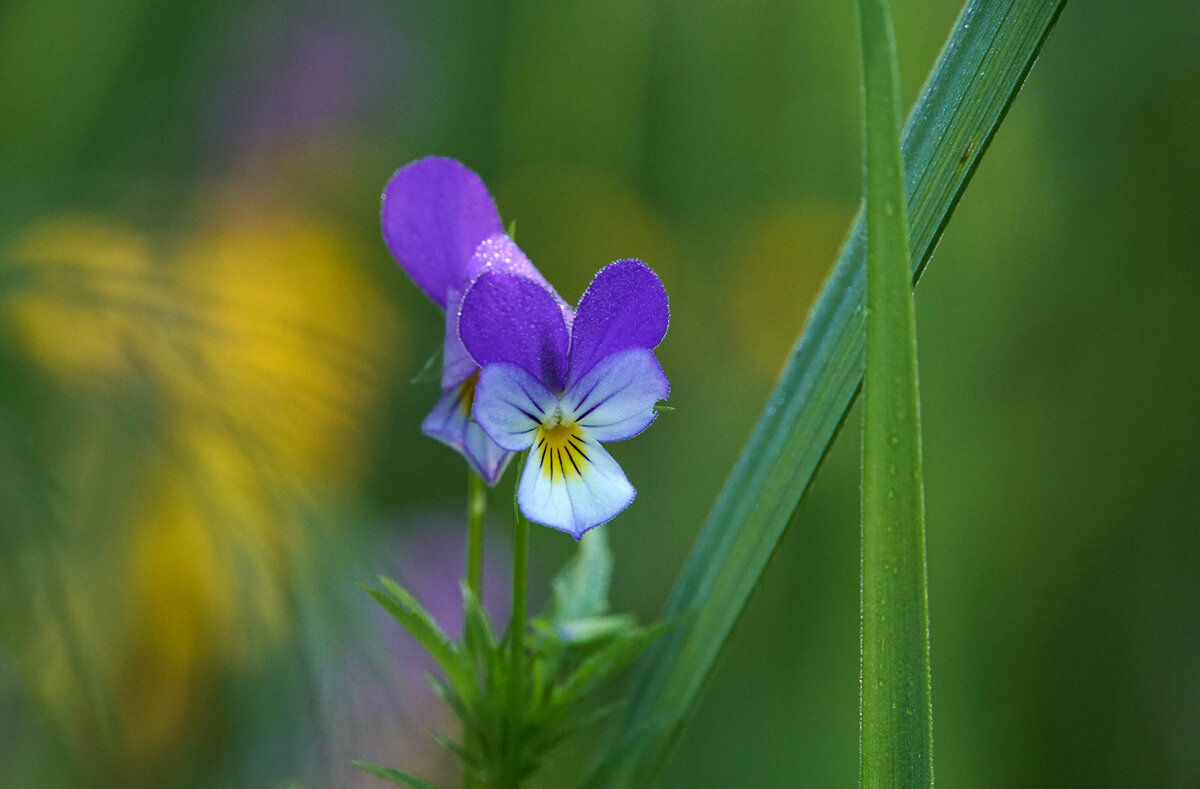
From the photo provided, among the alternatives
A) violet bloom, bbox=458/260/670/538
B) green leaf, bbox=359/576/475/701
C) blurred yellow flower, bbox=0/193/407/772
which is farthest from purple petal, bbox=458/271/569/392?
blurred yellow flower, bbox=0/193/407/772

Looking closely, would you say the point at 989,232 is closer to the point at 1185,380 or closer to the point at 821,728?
the point at 1185,380

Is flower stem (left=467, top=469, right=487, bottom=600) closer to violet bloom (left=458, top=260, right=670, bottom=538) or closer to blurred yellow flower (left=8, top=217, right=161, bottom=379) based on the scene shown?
violet bloom (left=458, top=260, right=670, bottom=538)

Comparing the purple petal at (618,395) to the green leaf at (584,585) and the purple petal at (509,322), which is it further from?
the green leaf at (584,585)

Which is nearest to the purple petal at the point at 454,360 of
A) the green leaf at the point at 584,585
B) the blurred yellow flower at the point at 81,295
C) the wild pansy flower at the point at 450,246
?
the wild pansy flower at the point at 450,246

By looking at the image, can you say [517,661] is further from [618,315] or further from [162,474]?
[162,474]

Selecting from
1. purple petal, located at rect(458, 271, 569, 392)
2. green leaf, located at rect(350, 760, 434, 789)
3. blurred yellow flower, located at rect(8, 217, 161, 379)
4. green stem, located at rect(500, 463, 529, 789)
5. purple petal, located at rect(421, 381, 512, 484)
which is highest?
blurred yellow flower, located at rect(8, 217, 161, 379)
